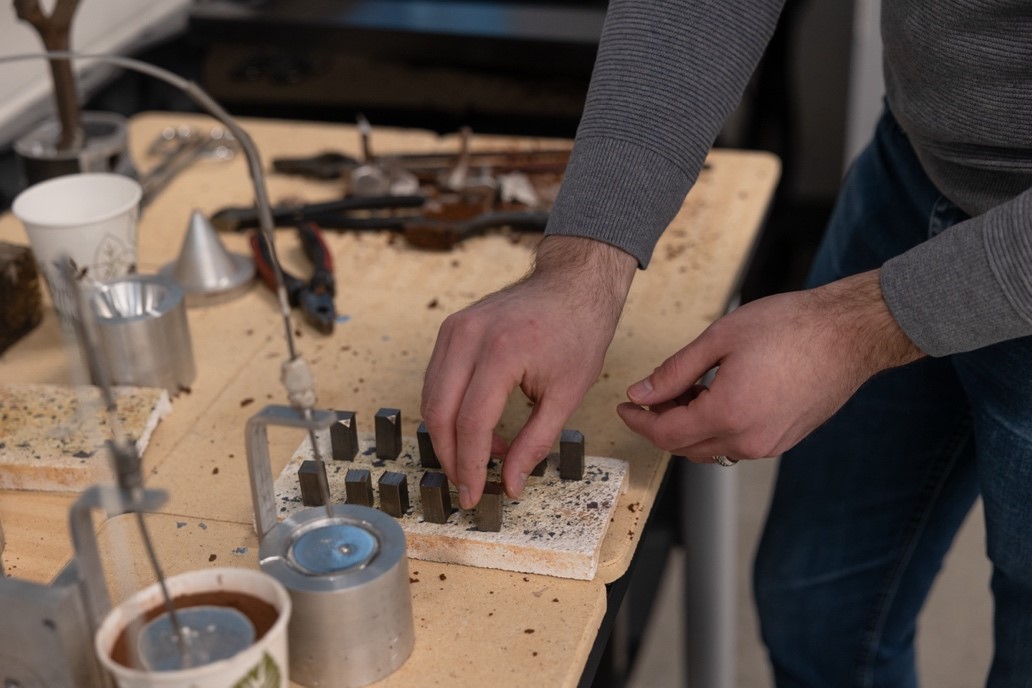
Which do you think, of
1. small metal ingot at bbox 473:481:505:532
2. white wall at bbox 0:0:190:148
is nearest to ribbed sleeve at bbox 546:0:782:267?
small metal ingot at bbox 473:481:505:532

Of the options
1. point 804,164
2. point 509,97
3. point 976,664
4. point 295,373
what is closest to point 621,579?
point 295,373

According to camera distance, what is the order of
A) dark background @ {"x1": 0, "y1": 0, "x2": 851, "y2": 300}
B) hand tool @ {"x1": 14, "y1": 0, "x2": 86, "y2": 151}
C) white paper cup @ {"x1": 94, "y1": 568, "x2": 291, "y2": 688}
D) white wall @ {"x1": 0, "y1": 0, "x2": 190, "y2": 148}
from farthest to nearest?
dark background @ {"x1": 0, "y1": 0, "x2": 851, "y2": 300}
white wall @ {"x1": 0, "y1": 0, "x2": 190, "y2": 148}
hand tool @ {"x1": 14, "y1": 0, "x2": 86, "y2": 151}
white paper cup @ {"x1": 94, "y1": 568, "x2": 291, "y2": 688}

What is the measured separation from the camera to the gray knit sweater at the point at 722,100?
2.93 feet

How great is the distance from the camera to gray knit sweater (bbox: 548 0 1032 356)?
0.89 meters

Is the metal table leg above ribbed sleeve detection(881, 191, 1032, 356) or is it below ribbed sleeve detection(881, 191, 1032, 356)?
below

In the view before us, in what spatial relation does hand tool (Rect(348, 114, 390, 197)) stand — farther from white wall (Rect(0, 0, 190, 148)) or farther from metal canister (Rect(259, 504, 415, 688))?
metal canister (Rect(259, 504, 415, 688))

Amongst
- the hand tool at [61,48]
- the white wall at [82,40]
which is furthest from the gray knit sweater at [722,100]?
the white wall at [82,40]

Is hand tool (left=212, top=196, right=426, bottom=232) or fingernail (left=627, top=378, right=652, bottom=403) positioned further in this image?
hand tool (left=212, top=196, right=426, bottom=232)

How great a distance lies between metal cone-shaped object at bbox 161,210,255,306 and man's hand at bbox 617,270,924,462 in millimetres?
549

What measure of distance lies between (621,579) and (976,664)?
4.29ft

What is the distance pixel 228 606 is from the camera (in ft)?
2.17

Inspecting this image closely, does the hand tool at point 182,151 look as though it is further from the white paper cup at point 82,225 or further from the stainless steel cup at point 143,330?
the stainless steel cup at point 143,330

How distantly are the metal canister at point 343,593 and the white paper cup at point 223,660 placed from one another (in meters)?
0.02

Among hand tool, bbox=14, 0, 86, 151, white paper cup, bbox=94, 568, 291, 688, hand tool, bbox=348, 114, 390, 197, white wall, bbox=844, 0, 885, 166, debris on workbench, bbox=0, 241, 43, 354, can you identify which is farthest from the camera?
white wall, bbox=844, 0, 885, 166
